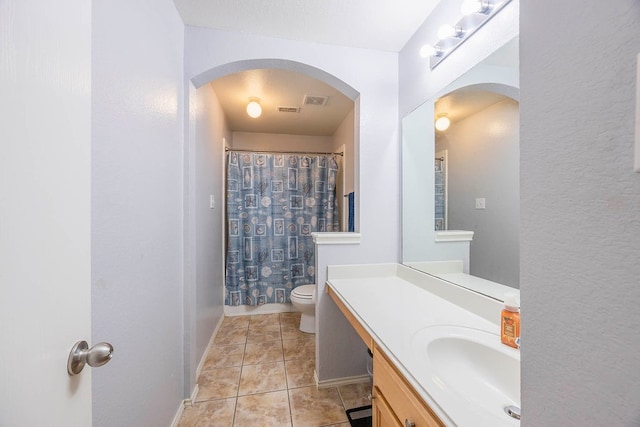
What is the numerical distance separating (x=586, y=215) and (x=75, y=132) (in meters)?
0.84

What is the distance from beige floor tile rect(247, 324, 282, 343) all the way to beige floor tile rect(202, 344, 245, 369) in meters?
0.15

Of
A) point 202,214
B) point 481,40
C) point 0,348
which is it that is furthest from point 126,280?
→ point 481,40

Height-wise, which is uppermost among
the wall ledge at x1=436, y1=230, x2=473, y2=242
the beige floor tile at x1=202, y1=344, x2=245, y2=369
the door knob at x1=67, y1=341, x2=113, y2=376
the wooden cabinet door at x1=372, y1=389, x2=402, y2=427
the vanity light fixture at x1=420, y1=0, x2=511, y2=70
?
the vanity light fixture at x1=420, y1=0, x2=511, y2=70

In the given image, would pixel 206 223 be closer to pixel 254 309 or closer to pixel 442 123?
pixel 254 309

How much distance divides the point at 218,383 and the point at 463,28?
2.48 m

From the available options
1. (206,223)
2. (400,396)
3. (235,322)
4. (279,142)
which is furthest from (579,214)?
(279,142)

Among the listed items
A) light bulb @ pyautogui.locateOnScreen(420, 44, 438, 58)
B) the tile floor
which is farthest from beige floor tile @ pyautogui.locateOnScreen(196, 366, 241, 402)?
light bulb @ pyautogui.locateOnScreen(420, 44, 438, 58)

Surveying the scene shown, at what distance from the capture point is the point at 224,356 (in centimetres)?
205

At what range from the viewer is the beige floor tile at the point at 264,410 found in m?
1.40

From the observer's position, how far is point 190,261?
5.05 feet

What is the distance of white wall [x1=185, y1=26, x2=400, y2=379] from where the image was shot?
1.63 metres

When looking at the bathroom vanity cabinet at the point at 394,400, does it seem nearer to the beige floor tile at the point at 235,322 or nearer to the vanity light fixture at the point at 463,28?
the vanity light fixture at the point at 463,28

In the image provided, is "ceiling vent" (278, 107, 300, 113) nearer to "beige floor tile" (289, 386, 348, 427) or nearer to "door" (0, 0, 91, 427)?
"door" (0, 0, 91, 427)

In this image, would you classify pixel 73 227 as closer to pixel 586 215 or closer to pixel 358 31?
pixel 586 215
